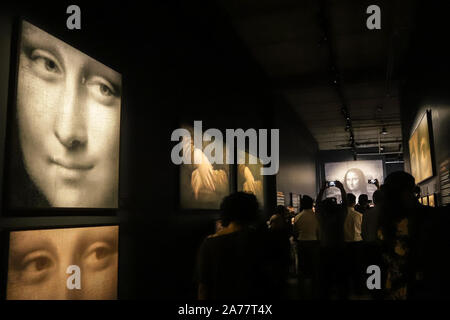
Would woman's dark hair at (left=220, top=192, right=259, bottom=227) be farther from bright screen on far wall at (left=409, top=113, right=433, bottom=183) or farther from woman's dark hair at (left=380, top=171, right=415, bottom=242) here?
bright screen on far wall at (left=409, top=113, right=433, bottom=183)

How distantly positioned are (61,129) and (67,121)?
0.08 meters

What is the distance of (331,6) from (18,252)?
517 centimetres

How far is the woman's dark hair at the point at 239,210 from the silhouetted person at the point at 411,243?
0.79 m

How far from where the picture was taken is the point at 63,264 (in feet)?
7.34

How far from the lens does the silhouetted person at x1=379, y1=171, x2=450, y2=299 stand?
5.20 ft

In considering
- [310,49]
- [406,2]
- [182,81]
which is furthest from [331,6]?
[182,81]

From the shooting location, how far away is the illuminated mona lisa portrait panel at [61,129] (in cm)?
203

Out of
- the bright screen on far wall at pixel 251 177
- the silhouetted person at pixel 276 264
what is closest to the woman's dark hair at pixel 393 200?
the silhouetted person at pixel 276 264

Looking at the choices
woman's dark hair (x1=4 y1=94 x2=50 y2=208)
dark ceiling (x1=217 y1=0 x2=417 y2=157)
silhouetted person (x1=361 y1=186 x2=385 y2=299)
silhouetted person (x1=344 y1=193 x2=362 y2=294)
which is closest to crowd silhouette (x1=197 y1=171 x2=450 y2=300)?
woman's dark hair (x1=4 y1=94 x2=50 y2=208)

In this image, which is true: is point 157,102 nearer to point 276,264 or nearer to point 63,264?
point 63,264

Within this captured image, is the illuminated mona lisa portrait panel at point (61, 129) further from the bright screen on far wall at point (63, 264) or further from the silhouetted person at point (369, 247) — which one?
the silhouetted person at point (369, 247)

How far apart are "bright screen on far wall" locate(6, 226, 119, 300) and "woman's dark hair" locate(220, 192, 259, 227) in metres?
0.97

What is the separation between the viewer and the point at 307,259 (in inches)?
231

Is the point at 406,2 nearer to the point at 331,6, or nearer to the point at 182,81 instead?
the point at 331,6
